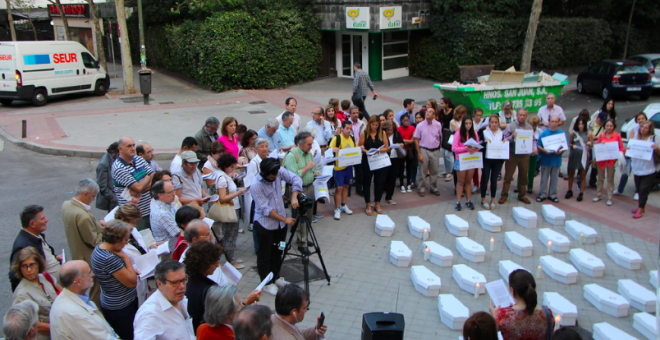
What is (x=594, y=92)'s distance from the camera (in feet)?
73.2

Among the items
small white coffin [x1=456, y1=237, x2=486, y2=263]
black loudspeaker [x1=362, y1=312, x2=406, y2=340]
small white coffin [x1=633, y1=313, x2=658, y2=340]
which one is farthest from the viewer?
small white coffin [x1=456, y1=237, x2=486, y2=263]

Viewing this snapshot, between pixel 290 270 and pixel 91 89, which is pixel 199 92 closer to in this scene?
pixel 91 89

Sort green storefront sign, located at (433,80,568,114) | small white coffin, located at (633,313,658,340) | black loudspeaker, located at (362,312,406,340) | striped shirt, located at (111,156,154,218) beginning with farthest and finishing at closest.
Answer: green storefront sign, located at (433,80,568,114) < striped shirt, located at (111,156,154,218) < small white coffin, located at (633,313,658,340) < black loudspeaker, located at (362,312,406,340)

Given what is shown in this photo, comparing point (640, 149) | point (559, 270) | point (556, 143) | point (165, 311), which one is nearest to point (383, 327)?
point (165, 311)

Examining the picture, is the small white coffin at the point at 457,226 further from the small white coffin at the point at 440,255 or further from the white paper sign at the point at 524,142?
the white paper sign at the point at 524,142

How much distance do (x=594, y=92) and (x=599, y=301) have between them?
58.5ft

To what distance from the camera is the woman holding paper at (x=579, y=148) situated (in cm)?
1034

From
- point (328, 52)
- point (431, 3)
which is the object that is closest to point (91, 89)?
point (328, 52)

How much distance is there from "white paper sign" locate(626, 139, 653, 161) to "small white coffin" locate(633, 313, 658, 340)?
3.90m

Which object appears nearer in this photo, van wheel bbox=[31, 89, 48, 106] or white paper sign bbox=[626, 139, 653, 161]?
white paper sign bbox=[626, 139, 653, 161]

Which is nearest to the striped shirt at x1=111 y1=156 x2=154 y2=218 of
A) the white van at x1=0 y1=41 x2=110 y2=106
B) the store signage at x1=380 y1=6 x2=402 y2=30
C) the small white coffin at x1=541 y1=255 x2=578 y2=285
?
the small white coffin at x1=541 y1=255 x2=578 y2=285

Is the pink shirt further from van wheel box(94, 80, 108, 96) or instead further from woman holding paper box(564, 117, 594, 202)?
van wheel box(94, 80, 108, 96)

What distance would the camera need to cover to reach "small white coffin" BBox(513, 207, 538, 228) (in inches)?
365

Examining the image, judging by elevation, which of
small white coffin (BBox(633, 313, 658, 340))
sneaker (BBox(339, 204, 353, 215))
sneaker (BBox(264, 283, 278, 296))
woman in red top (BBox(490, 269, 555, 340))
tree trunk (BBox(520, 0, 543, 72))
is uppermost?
tree trunk (BBox(520, 0, 543, 72))
